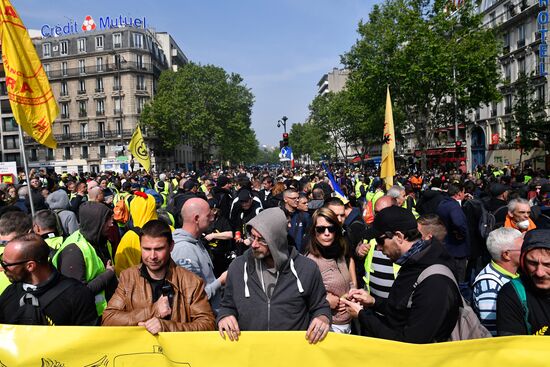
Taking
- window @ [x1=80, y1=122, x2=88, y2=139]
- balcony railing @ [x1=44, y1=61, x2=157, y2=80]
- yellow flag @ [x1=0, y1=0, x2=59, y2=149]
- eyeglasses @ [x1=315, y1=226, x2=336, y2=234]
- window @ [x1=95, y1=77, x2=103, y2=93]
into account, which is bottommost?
eyeglasses @ [x1=315, y1=226, x2=336, y2=234]

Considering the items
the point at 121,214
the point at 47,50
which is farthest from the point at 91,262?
the point at 47,50

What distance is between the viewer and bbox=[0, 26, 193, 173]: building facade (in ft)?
193

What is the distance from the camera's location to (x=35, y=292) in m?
2.68

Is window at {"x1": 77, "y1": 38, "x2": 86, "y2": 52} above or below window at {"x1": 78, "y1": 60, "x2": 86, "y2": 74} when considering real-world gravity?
above

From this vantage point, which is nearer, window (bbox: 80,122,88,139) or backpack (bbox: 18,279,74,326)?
backpack (bbox: 18,279,74,326)

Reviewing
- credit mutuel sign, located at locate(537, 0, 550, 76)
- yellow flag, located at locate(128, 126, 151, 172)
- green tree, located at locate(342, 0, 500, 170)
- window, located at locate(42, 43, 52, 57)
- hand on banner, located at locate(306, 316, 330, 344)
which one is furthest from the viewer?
window, located at locate(42, 43, 52, 57)

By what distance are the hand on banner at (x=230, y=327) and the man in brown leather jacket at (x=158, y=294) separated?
7.7 inches

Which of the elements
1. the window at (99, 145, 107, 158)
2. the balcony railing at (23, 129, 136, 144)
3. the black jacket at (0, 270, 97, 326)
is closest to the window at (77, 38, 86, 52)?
the balcony railing at (23, 129, 136, 144)

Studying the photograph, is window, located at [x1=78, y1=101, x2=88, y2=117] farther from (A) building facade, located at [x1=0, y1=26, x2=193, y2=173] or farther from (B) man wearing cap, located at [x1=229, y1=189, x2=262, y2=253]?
(B) man wearing cap, located at [x1=229, y1=189, x2=262, y2=253]

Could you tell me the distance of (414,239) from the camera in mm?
2760

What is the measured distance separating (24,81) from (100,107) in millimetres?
58840

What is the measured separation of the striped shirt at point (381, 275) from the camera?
3.84 meters

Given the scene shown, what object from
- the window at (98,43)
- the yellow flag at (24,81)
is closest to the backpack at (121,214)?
the yellow flag at (24,81)

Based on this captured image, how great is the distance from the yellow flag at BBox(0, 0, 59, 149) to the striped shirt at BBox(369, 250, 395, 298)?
158 inches
